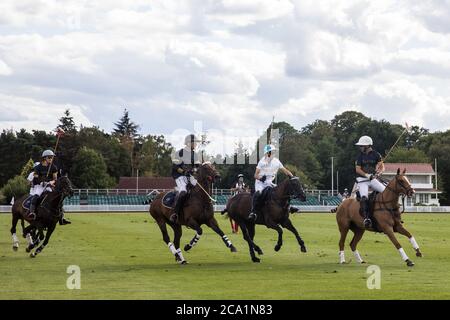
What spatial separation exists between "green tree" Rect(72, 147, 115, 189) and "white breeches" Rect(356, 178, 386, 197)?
91821 millimetres

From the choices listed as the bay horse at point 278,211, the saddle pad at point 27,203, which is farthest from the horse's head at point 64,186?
the bay horse at point 278,211

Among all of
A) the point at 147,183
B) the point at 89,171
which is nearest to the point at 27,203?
the point at 89,171

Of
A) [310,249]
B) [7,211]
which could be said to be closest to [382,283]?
[310,249]

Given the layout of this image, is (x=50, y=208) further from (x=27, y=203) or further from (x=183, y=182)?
(x=183, y=182)

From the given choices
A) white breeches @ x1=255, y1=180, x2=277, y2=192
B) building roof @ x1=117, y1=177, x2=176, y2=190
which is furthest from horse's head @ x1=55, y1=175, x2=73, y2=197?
building roof @ x1=117, y1=177, x2=176, y2=190

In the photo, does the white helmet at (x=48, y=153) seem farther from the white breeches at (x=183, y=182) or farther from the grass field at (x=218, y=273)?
the white breeches at (x=183, y=182)

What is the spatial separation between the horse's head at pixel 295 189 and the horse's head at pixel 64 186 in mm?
5888

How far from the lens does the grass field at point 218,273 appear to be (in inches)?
611

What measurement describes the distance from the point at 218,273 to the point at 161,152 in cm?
12145

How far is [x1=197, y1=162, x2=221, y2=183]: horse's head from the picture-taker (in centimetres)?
2225
